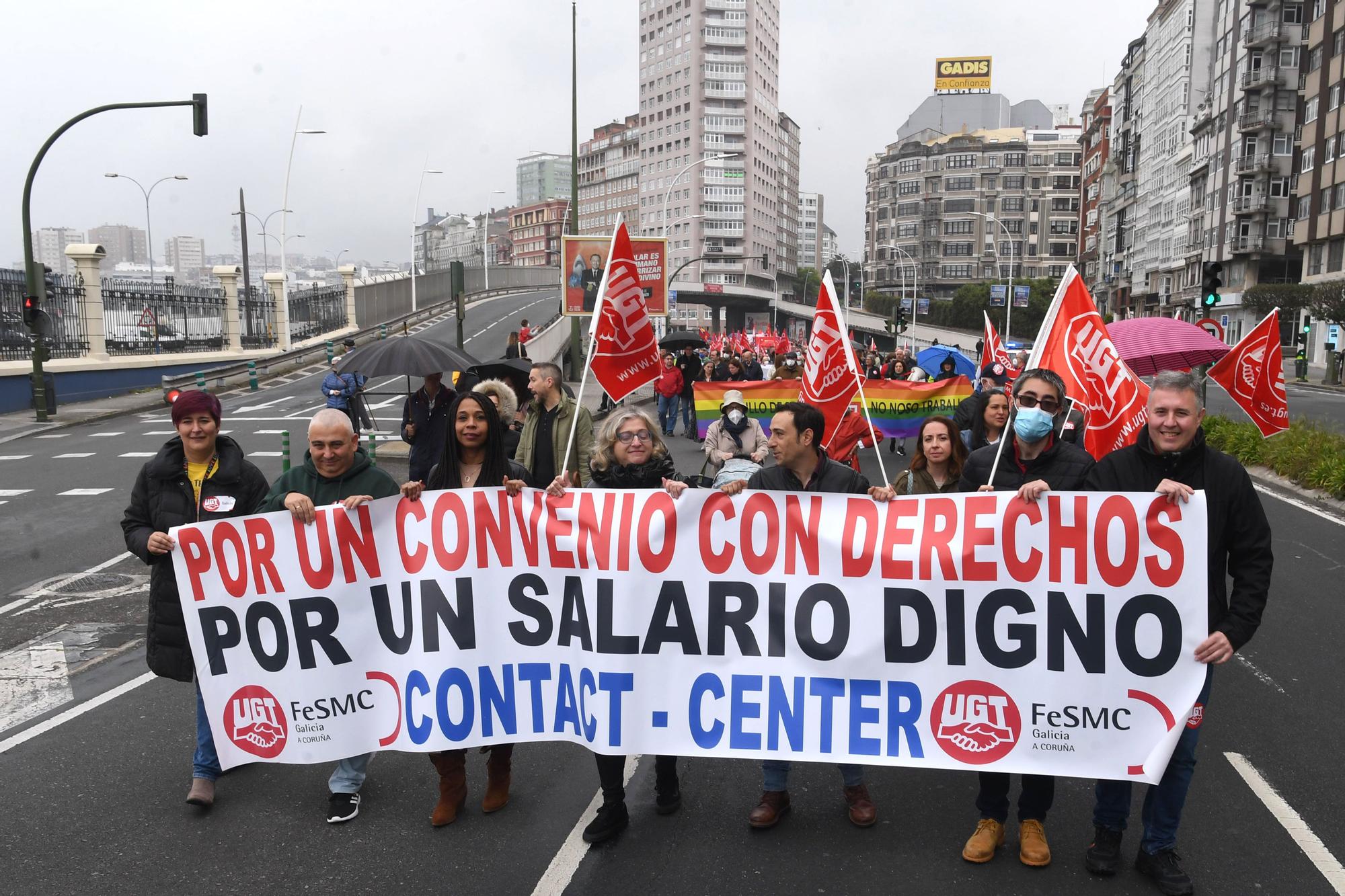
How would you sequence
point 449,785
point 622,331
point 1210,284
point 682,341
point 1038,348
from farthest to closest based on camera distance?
point 682,341
point 1210,284
point 622,331
point 1038,348
point 449,785

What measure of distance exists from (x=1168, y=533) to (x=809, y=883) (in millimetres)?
1875

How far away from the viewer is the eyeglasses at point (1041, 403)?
15.9 feet

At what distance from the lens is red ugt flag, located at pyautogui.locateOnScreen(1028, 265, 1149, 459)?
6.55 meters

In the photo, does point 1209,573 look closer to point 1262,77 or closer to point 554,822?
point 554,822

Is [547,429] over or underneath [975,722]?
over

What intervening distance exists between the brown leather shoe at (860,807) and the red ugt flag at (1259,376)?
274 inches

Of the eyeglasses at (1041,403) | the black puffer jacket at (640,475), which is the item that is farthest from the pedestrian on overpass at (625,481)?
the eyeglasses at (1041,403)

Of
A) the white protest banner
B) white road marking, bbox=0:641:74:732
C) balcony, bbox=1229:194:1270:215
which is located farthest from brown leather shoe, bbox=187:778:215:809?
balcony, bbox=1229:194:1270:215

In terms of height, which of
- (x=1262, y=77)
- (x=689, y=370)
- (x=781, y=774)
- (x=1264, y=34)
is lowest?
(x=781, y=774)

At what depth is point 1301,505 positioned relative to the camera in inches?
508

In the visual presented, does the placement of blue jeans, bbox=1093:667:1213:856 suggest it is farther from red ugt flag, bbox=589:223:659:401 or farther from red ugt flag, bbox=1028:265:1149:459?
red ugt flag, bbox=589:223:659:401

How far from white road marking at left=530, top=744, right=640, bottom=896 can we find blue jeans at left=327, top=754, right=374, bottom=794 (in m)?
0.97

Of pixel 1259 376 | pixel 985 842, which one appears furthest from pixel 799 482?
pixel 1259 376

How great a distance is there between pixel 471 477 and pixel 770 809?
1.94 metres
